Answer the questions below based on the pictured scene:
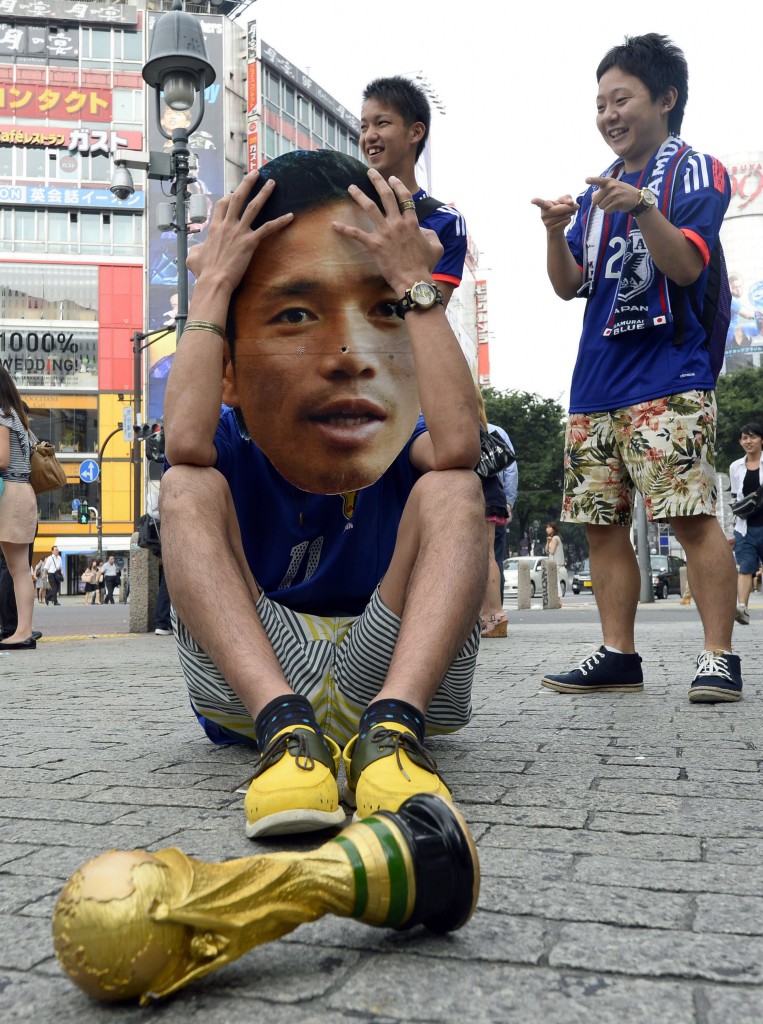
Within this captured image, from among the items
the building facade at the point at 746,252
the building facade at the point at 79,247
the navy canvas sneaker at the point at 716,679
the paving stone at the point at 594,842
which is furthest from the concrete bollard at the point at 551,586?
the building facade at the point at 746,252

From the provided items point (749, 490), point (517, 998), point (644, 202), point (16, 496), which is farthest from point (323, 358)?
point (749, 490)

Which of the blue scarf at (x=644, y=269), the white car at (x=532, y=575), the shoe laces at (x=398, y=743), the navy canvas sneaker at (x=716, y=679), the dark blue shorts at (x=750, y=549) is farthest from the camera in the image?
the white car at (x=532, y=575)

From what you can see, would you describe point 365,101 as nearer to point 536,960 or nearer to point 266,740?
point 266,740

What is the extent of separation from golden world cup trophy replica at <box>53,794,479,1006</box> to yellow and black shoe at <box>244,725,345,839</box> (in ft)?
1.28

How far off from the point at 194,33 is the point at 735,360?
8559 centimetres

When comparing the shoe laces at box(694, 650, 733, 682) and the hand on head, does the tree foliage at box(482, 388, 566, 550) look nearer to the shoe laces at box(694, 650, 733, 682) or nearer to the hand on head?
the shoe laces at box(694, 650, 733, 682)

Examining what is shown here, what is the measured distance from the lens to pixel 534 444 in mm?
51375

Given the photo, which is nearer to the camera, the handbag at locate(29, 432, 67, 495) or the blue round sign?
the handbag at locate(29, 432, 67, 495)

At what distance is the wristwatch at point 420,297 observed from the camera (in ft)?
7.77

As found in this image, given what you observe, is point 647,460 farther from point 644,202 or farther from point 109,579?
point 109,579

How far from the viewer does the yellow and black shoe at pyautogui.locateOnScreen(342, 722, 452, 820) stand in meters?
1.69

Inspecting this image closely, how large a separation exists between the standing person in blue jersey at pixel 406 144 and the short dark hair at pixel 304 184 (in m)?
0.40

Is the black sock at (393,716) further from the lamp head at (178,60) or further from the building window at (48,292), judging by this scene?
the building window at (48,292)

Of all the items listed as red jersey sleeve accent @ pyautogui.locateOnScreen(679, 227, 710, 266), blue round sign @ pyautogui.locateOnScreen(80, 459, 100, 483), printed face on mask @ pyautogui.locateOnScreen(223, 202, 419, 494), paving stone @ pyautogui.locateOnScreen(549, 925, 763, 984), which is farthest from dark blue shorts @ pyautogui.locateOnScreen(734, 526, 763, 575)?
blue round sign @ pyautogui.locateOnScreen(80, 459, 100, 483)
